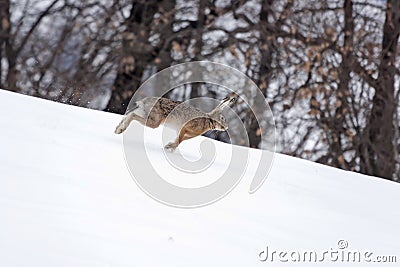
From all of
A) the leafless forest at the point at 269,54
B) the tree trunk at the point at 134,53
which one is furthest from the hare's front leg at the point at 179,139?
the leafless forest at the point at 269,54

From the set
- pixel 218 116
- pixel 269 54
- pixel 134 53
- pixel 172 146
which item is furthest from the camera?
pixel 269 54

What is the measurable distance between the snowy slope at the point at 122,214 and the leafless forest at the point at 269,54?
9.71 m

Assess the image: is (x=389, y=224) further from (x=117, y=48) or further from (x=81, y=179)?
(x=117, y=48)

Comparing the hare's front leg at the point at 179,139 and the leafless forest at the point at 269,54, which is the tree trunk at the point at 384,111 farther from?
the hare's front leg at the point at 179,139

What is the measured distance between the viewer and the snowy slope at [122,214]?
3074mm

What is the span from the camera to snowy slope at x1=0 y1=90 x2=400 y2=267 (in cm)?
307

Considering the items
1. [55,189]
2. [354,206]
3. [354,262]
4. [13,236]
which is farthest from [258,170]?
[13,236]

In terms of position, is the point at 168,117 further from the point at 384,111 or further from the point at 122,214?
the point at 384,111

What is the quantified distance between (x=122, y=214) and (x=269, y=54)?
497 inches

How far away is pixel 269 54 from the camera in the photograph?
1591cm

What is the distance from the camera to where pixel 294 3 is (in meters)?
16.1

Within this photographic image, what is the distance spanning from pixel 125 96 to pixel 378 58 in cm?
552

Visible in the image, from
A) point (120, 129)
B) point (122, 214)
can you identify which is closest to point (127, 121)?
point (120, 129)

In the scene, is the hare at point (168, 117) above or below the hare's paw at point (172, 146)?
above
